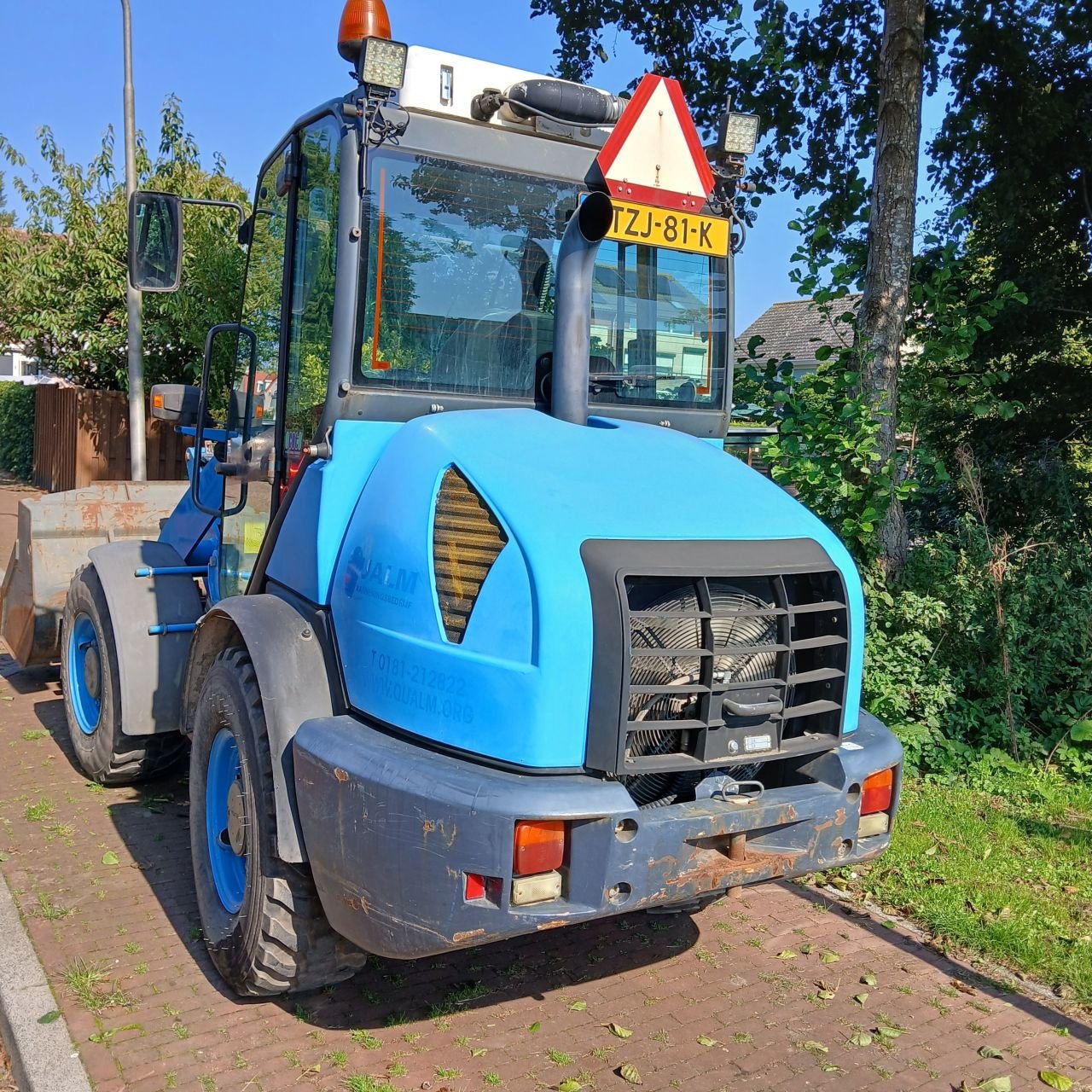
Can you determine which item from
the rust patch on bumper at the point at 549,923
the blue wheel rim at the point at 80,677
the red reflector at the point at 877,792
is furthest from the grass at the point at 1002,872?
the blue wheel rim at the point at 80,677

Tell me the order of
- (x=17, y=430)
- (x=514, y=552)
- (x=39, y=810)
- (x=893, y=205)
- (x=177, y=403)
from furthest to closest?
(x=17, y=430), (x=893, y=205), (x=177, y=403), (x=39, y=810), (x=514, y=552)

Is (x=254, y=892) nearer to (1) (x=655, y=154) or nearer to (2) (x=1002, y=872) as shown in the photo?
(1) (x=655, y=154)

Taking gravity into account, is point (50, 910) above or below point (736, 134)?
below

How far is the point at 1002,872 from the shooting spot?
4938mm

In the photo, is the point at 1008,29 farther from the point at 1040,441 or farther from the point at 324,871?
the point at 324,871

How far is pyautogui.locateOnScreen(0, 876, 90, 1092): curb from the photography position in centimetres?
320

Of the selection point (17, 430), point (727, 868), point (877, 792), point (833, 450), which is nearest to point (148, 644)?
point (727, 868)

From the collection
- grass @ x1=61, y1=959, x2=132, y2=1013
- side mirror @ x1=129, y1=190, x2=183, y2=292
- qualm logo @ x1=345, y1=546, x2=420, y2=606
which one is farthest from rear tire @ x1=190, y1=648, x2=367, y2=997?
side mirror @ x1=129, y1=190, x2=183, y2=292

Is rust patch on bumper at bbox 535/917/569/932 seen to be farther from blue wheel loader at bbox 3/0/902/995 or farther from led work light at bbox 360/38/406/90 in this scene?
led work light at bbox 360/38/406/90

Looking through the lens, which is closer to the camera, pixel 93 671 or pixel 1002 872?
pixel 1002 872

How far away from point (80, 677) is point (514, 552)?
3820mm

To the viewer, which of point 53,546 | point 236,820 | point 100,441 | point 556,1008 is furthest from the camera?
point 100,441

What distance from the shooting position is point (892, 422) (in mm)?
6730

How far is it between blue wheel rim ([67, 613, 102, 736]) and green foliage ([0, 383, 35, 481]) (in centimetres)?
1856
